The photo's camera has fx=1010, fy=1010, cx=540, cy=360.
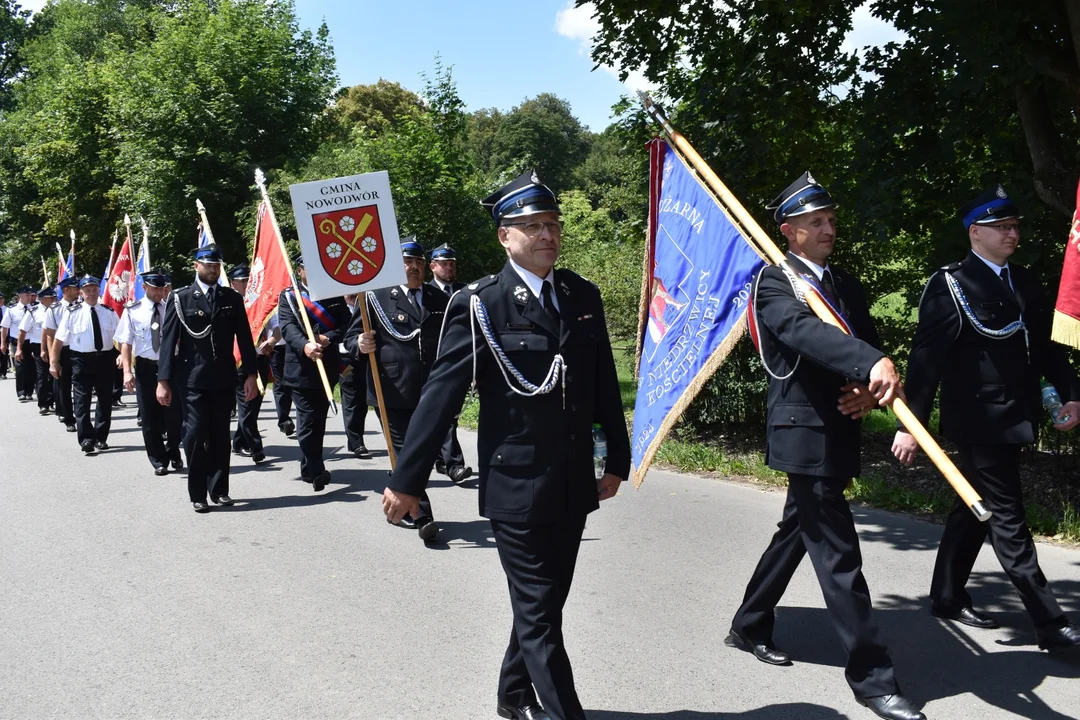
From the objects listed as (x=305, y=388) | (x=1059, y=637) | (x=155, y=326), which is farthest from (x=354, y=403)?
(x=1059, y=637)

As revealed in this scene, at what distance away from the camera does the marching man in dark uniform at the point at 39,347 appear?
17094 millimetres

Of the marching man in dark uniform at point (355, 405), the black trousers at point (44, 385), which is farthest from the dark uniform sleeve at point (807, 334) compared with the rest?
the black trousers at point (44, 385)

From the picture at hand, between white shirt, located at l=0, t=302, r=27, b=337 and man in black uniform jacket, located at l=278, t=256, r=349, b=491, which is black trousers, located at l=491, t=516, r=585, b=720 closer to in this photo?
man in black uniform jacket, located at l=278, t=256, r=349, b=491

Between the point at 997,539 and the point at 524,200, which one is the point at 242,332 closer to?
the point at 524,200

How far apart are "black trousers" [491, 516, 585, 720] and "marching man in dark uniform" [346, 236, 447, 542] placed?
4.12 metres

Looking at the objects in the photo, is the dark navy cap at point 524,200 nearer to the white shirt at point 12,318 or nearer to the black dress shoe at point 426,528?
the black dress shoe at point 426,528

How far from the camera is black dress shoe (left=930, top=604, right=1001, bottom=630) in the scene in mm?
5203

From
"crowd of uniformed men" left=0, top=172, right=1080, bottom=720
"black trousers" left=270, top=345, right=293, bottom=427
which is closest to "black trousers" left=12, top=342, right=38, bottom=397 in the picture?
"black trousers" left=270, top=345, right=293, bottom=427

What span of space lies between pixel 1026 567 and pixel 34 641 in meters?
5.04

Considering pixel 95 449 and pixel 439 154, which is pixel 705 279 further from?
pixel 439 154

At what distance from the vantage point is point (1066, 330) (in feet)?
15.4

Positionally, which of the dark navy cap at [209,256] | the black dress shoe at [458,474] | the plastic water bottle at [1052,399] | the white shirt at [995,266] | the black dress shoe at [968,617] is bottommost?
the black dress shoe at [968,617]

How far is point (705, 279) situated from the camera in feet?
16.3

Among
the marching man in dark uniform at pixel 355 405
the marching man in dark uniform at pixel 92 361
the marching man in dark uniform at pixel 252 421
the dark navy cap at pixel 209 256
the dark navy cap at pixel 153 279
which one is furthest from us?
the marching man in dark uniform at pixel 92 361
